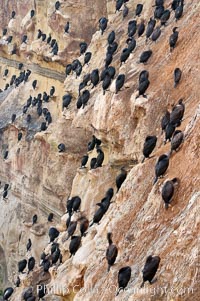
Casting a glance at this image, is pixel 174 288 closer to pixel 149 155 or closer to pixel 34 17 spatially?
pixel 149 155

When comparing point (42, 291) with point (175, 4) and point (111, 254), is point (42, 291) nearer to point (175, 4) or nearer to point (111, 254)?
point (111, 254)

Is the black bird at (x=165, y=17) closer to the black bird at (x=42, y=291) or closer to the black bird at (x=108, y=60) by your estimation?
the black bird at (x=108, y=60)

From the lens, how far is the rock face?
17.2 meters

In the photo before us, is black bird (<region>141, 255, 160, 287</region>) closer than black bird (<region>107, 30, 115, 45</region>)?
Yes

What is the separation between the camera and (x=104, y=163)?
92.8 ft

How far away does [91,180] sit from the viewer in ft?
90.2

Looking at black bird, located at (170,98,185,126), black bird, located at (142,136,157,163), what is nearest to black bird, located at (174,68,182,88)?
black bird, located at (170,98,185,126)

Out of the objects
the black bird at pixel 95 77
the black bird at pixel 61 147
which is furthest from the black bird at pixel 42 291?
the black bird at pixel 61 147

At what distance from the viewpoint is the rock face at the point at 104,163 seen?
56.3ft

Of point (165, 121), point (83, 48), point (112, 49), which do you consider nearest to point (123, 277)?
point (165, 121)

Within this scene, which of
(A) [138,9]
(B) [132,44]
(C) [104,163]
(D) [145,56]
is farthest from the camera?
(A) [138,9]

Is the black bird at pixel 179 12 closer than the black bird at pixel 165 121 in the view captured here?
No

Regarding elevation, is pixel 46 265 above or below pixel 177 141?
above

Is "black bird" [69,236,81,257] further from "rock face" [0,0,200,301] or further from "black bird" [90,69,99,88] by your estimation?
"black bird" [90,69,99,88]
